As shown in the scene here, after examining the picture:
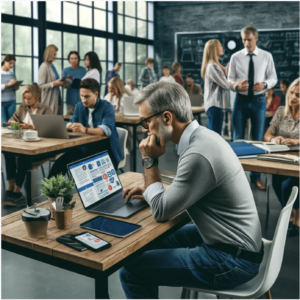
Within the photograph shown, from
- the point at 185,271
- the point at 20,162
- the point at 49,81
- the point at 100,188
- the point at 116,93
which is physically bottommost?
the point at 185,271

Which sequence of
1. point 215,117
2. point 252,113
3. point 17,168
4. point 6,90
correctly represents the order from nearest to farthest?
point 17,168
point 252,113
point 215,117
point 6,90

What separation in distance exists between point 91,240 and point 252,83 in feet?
11.0

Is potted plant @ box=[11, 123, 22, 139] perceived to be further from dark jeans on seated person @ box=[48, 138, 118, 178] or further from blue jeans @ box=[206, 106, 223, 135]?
blue jeans @ box=[206, 106, 223, 135]

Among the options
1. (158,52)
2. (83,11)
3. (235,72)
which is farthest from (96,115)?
(158,52)

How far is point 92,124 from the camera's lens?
3.82m

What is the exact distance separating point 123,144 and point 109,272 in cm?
273

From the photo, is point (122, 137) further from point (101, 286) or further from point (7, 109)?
point (7, 109)

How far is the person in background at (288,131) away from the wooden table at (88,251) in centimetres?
169

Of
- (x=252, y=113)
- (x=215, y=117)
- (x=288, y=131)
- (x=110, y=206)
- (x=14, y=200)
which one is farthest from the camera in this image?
(x=215, y=117)

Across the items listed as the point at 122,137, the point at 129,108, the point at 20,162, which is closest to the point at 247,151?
the point at 122,137

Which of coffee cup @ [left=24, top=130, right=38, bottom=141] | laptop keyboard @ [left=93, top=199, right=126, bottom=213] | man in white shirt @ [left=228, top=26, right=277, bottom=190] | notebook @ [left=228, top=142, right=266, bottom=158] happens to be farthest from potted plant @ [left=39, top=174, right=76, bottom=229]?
man in white shirt @ [left=228, top=26, right=277, bottom=190]

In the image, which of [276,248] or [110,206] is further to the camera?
[110,206]

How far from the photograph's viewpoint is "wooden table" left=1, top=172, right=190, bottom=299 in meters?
1.32

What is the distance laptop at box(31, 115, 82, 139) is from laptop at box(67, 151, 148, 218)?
152 centimetres
